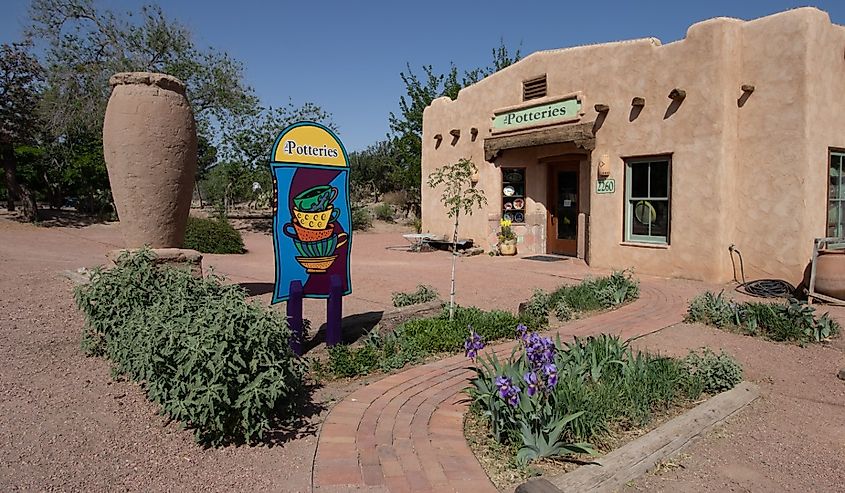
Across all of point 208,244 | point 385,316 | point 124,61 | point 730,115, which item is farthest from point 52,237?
point 730,115

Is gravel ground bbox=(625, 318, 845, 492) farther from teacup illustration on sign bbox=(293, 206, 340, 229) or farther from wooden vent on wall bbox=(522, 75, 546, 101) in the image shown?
wooden vent on wall bbox=(522, 75, 546, 101)

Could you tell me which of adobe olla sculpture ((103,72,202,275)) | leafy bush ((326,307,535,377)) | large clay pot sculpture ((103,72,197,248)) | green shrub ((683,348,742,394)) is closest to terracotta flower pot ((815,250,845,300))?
green shrub ((683,348,742,394))

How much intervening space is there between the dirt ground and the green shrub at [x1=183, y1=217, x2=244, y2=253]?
8.03m

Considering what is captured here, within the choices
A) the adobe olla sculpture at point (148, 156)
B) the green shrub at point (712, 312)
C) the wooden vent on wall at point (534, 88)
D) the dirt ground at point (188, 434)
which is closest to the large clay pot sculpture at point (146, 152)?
the adobe olla sculpture at point (148, 156)

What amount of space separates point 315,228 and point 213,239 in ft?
34.0

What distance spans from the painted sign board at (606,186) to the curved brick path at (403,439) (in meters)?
7.00

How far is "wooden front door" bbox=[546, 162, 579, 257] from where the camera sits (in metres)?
12.8

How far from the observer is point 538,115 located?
39.6ft

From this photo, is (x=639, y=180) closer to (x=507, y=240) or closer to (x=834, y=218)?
(x=834, y=218)

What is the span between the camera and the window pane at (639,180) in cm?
1032

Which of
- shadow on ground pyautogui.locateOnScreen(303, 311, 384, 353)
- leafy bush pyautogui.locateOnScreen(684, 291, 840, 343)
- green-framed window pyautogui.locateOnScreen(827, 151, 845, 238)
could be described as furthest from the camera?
green-framed window pyautogui.locateOnScreen(827, 151, 845, 238)

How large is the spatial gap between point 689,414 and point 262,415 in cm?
267

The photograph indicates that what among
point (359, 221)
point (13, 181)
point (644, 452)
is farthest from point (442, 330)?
point (13, 181)

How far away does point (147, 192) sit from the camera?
5852mm
